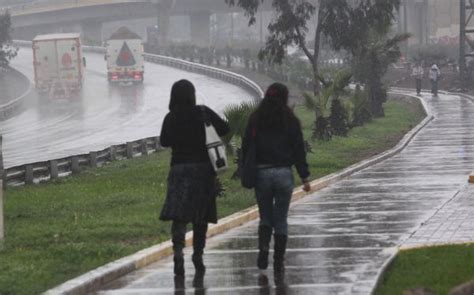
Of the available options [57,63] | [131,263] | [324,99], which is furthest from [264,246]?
[57,63]

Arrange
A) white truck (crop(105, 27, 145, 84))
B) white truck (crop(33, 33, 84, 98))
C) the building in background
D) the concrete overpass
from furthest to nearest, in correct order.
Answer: the concrete overpass
the building in background
white truck (crop(105, 27, 145, 84))
white truck (crop(33, 33, 84, 98))

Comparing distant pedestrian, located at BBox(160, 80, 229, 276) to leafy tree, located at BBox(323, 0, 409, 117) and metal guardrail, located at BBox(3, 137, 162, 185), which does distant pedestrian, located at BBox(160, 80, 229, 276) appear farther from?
leafy tree, located at BBox(323, 0, 409, 117)

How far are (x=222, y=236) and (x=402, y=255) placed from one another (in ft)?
12.1

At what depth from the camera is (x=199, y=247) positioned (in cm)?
1391

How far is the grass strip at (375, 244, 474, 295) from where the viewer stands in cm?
1213

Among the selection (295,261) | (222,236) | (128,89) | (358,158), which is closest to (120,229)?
(222,236)

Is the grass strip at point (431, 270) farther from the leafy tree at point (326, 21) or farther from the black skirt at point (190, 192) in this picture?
the leafy tree at point (326, 21)

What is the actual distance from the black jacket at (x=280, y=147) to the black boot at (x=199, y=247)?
89 cm

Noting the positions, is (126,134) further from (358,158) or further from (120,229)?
(120,229)

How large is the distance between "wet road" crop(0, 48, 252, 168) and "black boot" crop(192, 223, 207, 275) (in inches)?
1030

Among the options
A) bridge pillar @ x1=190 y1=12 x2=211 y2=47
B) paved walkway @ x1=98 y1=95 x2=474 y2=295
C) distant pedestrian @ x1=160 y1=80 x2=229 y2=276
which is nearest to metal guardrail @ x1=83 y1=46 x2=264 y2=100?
bridge pillar @ x1=190 y1=12 x2=211 y2=47

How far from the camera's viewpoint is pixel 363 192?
77.0 feet

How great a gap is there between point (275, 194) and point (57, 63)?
210 ft

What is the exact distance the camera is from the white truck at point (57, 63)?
7669 centimetres
